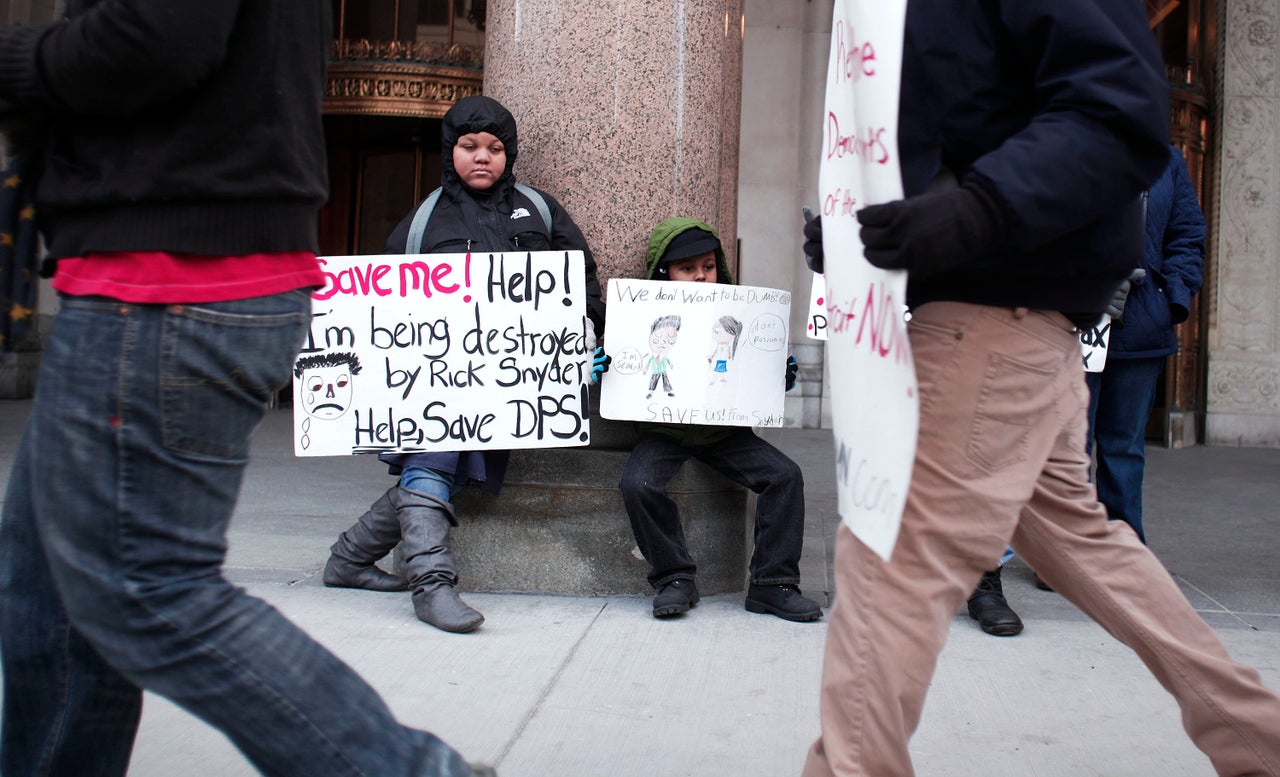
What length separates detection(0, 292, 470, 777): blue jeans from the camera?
5.58ft

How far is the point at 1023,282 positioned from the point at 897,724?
2.37 ft

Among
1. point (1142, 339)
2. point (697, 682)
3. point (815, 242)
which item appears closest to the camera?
point (815, 242)

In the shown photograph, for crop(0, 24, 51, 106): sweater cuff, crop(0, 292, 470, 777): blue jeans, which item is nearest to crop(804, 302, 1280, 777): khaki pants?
crop(0, 292, 470, 777): blue jeans

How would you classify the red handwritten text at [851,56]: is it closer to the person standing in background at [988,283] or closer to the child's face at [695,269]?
the person standing in background at [988,283]

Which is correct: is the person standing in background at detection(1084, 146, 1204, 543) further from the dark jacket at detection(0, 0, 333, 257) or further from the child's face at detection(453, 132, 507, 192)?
the dark jacket at detection(0, 0, 333, 257)

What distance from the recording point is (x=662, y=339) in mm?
4141

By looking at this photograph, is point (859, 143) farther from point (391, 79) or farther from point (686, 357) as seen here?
point (391, 79)

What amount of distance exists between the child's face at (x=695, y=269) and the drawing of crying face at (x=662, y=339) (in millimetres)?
224

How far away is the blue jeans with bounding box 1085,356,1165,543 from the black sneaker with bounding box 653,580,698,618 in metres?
1.52

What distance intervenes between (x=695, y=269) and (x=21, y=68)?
9.04ft

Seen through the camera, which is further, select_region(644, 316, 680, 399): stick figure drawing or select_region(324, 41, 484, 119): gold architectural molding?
select_region(324, 41, 484, 119): gold architectural molding

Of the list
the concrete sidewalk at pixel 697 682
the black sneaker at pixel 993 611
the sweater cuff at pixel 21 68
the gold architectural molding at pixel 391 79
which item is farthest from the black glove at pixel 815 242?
the gold architectural molding at pixel 391 79

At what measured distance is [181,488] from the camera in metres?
1.74

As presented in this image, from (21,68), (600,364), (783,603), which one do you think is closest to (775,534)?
(783,603)
